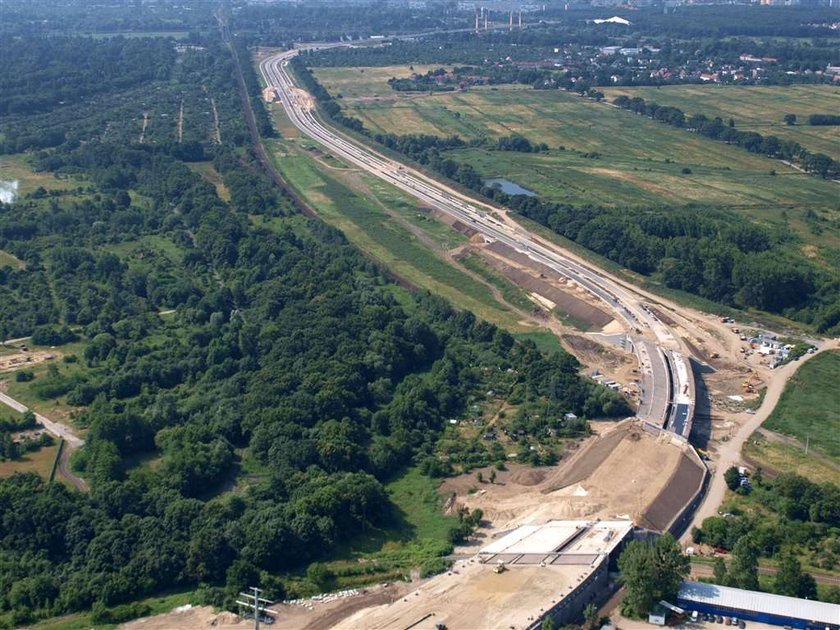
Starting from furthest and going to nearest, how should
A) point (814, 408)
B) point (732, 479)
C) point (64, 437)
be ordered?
1. point (814, 408)
2. point (64, 437)
3. point (732, 479)

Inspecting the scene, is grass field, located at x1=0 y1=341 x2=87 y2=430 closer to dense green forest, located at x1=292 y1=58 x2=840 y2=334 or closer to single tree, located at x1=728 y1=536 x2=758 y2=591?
single tree, located at x1=728 y1=536 x2=758 y2=591

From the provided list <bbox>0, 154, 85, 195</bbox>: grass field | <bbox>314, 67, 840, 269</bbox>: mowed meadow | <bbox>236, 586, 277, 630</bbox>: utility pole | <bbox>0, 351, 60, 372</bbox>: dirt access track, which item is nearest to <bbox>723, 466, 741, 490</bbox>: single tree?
<bbox>236, 586, 277, 630</bbox>: utility pole

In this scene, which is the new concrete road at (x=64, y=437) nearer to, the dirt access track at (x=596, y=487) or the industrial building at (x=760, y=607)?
the dirt access track at (x=596, y=487)

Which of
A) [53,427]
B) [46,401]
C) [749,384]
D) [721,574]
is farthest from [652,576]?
[46,401]

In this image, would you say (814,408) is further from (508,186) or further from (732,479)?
(508,186)

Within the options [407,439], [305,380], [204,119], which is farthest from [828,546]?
[204,119]
